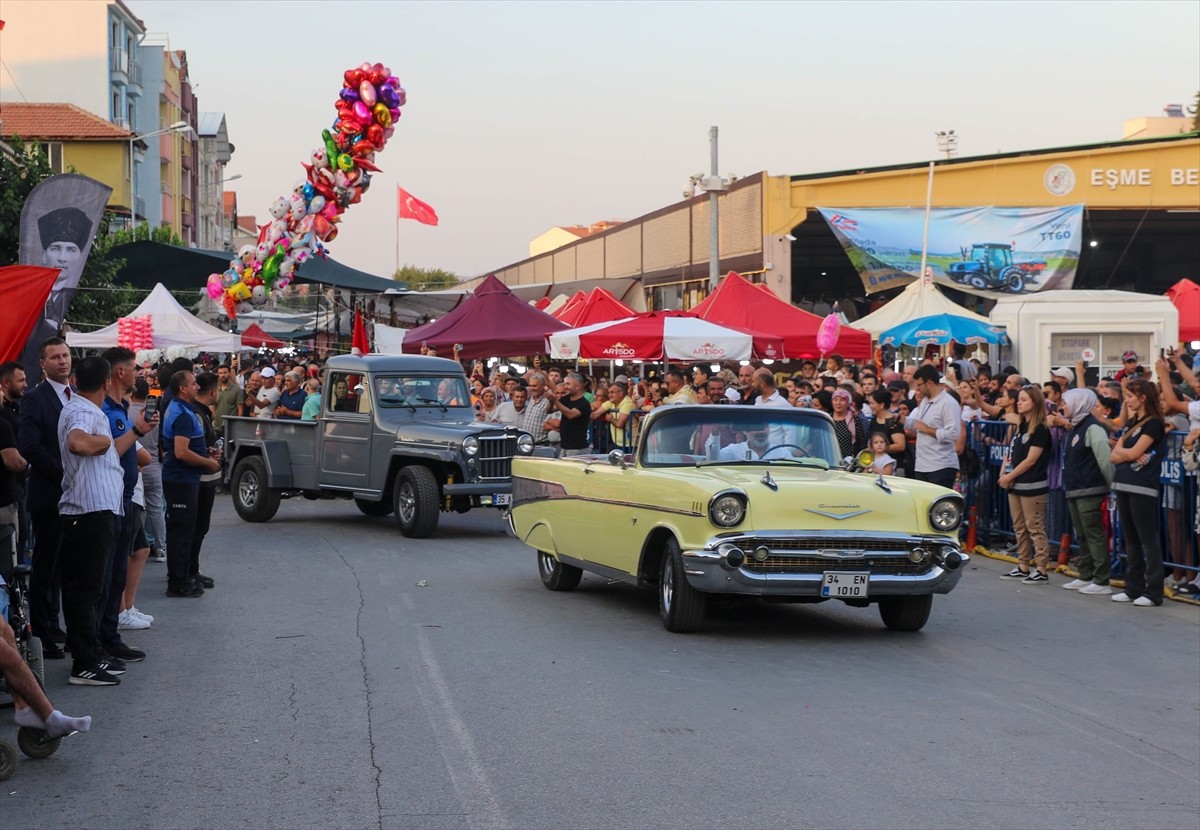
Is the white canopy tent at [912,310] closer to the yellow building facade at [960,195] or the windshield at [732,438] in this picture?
the yellow building facade at [960,195]

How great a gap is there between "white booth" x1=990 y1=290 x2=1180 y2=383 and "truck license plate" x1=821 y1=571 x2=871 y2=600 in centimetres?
1739

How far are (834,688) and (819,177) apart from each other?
29918 millimetres

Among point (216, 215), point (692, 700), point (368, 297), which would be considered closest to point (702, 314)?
point (368, 297)

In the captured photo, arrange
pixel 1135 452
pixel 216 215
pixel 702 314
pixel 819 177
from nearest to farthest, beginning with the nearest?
1. pixel 1135 452
2. pixel 702 314
3. pixel 819 177
4. pixel 216 215

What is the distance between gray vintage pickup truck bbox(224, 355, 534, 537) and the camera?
1641 cm

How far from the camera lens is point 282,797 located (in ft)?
19.2

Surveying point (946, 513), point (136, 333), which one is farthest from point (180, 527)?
point (136, 333)

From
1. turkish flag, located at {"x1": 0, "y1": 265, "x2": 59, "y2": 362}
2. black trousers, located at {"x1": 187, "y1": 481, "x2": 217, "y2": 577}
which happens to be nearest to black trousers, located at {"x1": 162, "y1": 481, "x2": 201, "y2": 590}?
black trousers, located at {"x1": 187, "y1": 481, "x2": 217, "y2": 577}

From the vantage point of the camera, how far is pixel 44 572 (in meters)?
8.57

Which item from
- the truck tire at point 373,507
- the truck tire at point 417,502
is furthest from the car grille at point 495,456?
the truck tire at point 373,507

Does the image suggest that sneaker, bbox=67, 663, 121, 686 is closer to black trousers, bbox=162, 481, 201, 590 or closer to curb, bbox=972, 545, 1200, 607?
black trousers, bbox=162, 481, 201, 590

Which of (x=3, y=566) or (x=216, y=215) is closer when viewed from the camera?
(x=3, y=566)

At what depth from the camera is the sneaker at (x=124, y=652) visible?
8.77m

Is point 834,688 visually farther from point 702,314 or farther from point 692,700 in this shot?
point 702,314
